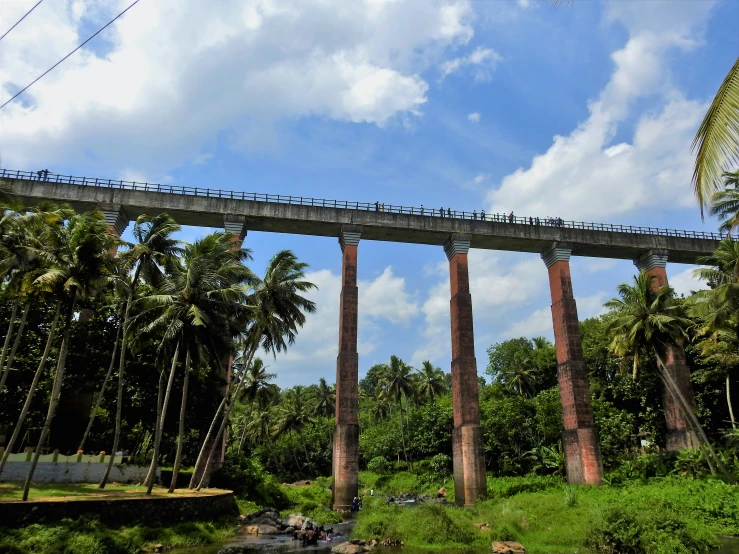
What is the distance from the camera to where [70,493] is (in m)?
19.1

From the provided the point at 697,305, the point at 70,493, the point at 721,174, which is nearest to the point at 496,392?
the point at 697,305

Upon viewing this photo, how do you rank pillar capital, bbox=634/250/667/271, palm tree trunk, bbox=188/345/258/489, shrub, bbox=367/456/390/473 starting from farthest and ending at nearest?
shrub, bbox=367/456/390/473 → pillar capital, bbox=634/250/667/271 → palm tree trunk, bbox=188/345/258/489

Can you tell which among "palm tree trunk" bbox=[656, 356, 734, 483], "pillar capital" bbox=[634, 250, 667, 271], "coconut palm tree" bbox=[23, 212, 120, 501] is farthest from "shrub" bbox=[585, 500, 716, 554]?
"pillar capital" bbox=[634, 250, 667, 271]

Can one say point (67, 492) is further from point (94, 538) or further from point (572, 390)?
point (572, 390)

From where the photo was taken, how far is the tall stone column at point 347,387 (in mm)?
26781

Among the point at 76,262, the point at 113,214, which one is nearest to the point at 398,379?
the point at 113,214

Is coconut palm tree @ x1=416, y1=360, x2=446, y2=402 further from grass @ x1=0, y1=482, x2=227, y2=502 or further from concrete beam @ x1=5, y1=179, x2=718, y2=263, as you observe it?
grass @ x1=0, y1=482, x2=227, y2=502

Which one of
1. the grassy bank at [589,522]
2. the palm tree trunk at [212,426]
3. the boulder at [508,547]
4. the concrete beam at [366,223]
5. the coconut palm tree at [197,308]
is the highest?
the concrete beam at [366,223]

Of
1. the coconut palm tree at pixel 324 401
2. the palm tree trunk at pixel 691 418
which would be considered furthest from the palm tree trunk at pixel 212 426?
the coconut palm tree at pixel 324 401

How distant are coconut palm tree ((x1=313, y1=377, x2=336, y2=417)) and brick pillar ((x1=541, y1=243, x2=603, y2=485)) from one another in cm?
3912

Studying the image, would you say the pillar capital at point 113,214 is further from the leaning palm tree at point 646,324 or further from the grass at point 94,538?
the leaning palm tree at point 646,324

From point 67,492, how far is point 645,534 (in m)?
20.7

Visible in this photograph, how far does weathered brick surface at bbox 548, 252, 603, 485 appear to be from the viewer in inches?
1109

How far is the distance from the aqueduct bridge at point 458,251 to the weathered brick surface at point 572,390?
6 centimetres
